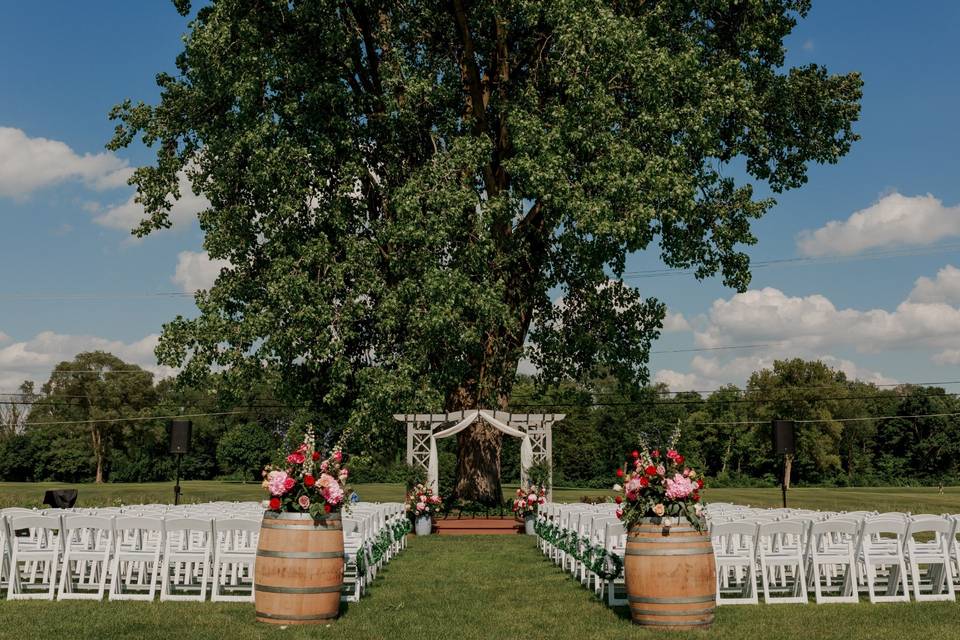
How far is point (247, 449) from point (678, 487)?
66.1m

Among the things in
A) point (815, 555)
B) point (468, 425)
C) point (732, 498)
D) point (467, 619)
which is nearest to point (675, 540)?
point (467, 619)

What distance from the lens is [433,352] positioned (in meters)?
20.9

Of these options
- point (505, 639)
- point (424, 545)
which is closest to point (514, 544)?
point (424, 545)

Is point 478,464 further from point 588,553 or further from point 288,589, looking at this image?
point 288,589

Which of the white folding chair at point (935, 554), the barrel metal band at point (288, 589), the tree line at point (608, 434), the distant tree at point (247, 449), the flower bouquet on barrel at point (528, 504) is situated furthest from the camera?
the distant tree at point (247, 449)

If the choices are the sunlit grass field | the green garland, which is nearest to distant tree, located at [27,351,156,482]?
the green garland

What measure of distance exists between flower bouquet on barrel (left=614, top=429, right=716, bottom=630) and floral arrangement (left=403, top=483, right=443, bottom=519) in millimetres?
13273

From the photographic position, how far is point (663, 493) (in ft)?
28.7

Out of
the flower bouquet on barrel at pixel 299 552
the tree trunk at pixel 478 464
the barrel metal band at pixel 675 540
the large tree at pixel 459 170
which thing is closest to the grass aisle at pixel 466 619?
the flower bouquet on barrel at pixel 299 552

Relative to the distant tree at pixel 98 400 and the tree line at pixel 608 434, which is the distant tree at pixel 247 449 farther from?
the distant tree at pixel 98 400

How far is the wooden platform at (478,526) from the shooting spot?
871 inches

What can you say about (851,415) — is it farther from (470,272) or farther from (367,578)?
(367,578)

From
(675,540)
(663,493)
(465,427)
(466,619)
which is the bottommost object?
(466,619)

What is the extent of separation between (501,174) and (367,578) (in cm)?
1357
